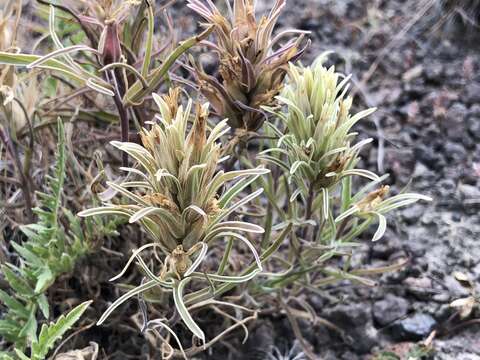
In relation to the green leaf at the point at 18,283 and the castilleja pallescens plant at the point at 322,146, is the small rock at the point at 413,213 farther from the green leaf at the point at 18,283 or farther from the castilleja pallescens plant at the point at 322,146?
the green leaf at the point at 18,283

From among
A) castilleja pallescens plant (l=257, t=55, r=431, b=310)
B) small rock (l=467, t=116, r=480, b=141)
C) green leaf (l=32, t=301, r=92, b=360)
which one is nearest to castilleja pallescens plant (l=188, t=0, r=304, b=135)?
castilleja pallescens plant (l=257, t=55, r=431, b=310)

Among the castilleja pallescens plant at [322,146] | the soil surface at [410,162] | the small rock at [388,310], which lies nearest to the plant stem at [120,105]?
the castilleja pallescens plant at [322,146]

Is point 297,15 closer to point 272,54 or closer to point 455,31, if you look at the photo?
point 455,31

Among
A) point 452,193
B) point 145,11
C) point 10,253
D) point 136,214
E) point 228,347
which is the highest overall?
point 145,11

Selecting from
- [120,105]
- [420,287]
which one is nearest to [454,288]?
[420,287]

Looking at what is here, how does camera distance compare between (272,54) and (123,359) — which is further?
(123,359)

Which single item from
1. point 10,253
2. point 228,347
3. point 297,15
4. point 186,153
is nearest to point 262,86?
point 186,153
